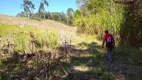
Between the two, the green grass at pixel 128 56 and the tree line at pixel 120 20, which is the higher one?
the tree line at pixel 120 20

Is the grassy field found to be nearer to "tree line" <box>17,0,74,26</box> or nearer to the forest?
the forest

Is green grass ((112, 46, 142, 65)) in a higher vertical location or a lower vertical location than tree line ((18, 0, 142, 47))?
lower

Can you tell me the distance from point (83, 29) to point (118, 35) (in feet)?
19.2

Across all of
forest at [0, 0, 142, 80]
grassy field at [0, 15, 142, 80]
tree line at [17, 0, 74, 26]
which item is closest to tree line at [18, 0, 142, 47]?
forest at [0, 0, 142, 80]


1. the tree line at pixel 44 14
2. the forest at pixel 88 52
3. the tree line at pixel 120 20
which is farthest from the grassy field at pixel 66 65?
the tree line at pixel 44 14

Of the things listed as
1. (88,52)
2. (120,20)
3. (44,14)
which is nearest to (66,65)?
(88,52)

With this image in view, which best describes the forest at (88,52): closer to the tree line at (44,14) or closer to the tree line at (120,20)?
the tree line at (120,20)

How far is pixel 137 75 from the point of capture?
861cm

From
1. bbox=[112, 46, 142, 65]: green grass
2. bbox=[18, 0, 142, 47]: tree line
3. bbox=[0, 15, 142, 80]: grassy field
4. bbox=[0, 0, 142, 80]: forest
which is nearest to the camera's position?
bbox=[0, 15, 142, 80]: grassy field

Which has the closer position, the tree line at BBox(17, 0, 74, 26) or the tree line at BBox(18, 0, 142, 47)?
the tree line at BBox(18, 0, 142, 47)

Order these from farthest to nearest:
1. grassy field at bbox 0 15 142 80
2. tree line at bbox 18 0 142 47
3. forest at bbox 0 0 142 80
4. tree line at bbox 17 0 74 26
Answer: tree line at bbox 17 0 74 26 → tree line at bbox 18 0 142 47 → forest at bbox 0 0 142 80 → grassy field at bbox 0 15 142 80

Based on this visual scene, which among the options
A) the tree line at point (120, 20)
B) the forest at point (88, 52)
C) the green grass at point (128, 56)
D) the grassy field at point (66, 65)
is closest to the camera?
the grassy field at point (66, 65)

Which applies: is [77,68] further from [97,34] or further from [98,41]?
[97,34]

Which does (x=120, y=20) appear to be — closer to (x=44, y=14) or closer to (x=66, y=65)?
(x=66, y=65)
